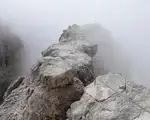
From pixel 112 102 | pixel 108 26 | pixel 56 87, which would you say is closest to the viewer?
pixel 112 102

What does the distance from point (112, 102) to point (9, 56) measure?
28.4 ft

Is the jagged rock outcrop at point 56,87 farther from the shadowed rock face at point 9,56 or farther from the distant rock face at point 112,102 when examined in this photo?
the shadowed rock face at point 9,56

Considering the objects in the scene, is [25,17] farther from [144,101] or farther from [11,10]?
[144,101]

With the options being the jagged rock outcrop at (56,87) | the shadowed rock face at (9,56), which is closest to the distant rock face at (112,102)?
the jagged rock outcrop at (56,87)

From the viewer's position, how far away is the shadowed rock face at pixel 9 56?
10.5 metres

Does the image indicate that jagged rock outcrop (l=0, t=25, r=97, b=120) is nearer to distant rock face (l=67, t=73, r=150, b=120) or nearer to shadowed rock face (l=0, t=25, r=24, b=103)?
distant rock face (l=67, t=73, r=150, b=120)

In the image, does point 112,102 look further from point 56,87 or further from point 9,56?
point 9,56

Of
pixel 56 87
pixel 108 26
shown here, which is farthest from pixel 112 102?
pixel 108 26

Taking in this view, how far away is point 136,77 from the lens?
8.43m

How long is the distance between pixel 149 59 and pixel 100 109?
5.50m

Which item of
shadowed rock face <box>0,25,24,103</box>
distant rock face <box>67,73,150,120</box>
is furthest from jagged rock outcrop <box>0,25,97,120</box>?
shadowed rock face <box>0,25,24,103</box>

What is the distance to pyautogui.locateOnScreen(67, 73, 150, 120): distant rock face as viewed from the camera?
3498 mm

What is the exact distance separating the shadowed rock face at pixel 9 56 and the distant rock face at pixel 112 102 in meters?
6.60

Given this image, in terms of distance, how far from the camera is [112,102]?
3738 mm
